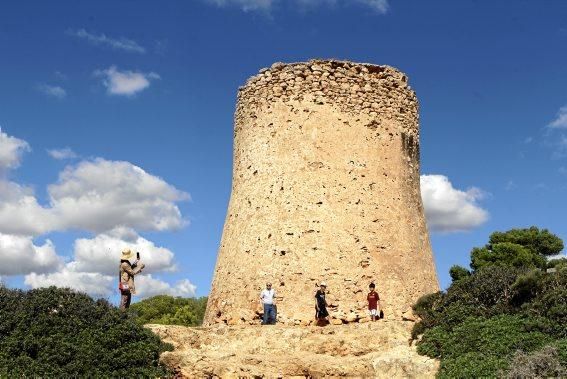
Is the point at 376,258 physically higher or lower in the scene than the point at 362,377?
higher

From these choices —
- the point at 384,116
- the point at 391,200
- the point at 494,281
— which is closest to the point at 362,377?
the point at 494,281

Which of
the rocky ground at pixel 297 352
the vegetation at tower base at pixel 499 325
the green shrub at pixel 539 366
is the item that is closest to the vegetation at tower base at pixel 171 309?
the rocky ground at pixel 297 352

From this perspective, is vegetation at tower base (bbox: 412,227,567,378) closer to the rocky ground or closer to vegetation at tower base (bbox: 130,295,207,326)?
the rocky ground

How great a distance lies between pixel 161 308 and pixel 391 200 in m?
26.1

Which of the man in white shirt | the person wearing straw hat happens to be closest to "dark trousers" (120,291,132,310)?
the person wearing straw hat

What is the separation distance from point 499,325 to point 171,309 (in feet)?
101

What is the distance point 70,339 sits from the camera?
35.2 feet

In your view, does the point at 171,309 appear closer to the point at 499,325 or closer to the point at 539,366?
the point at 499,325

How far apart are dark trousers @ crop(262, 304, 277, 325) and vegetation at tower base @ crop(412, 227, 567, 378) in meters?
2.98

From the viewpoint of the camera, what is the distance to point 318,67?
1698cm

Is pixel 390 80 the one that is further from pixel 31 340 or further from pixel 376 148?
pixel 31 340

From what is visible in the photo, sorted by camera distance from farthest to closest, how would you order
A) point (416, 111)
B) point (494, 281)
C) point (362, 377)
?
point (416, 111) → point (494, 281) → point (362, 377)

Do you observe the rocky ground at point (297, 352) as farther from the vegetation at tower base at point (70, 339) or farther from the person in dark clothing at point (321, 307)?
the person in dark clothing at point (321, 307)

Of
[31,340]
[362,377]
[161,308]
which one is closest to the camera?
[31,340]
